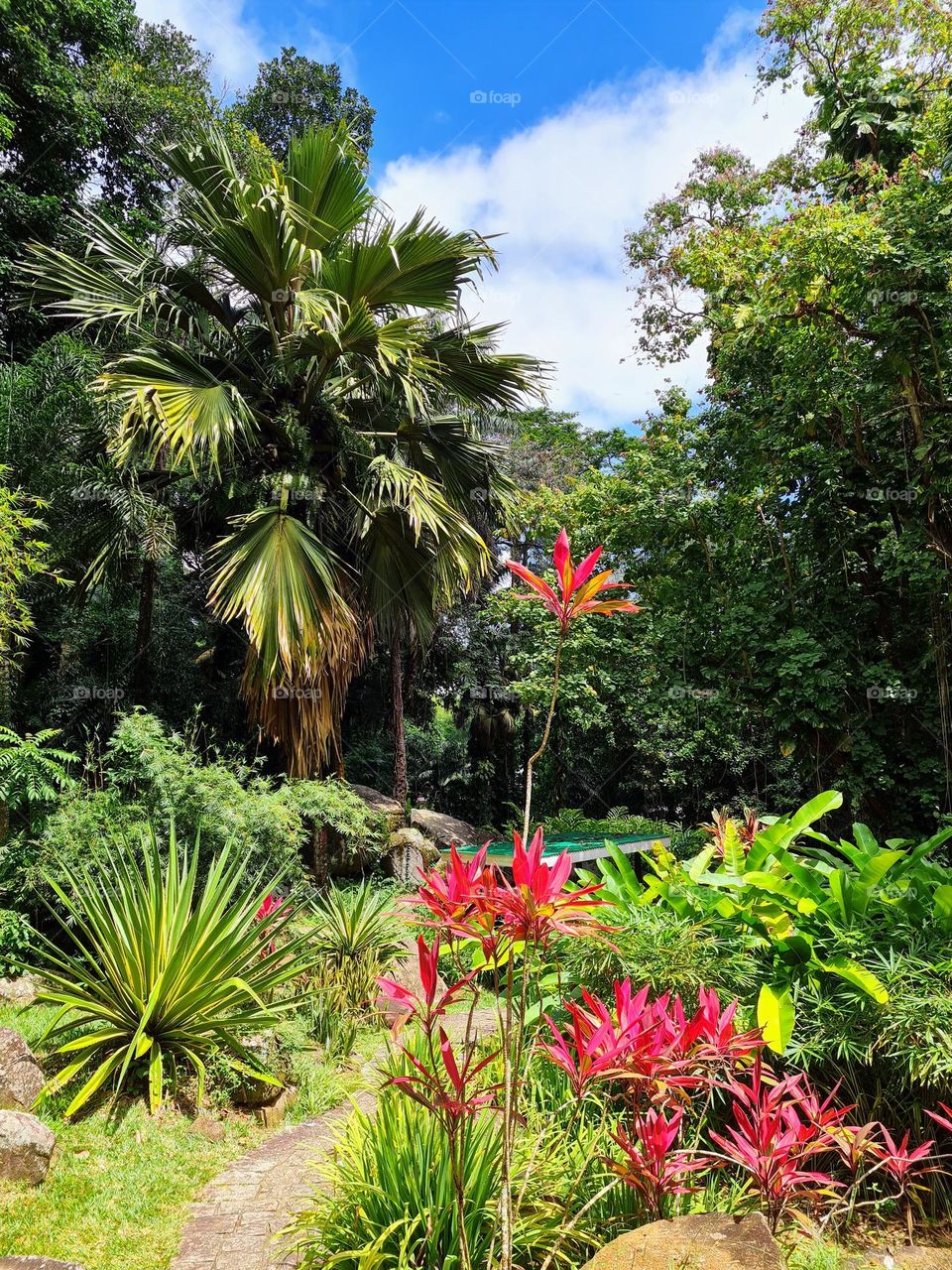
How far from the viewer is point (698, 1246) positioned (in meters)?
1.75

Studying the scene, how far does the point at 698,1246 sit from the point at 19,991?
4488mm

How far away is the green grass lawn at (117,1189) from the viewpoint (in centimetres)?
251

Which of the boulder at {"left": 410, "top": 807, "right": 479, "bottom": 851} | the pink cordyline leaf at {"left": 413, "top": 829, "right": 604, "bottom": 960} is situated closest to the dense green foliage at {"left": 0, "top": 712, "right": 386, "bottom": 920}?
the pink cordyline leaf at {"left": 413, "top": 829, "right": 604, "bottom": 960}

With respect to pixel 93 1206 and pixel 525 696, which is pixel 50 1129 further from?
pixel 525 696

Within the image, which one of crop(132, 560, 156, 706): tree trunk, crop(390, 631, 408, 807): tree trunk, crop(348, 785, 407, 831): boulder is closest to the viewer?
crop(132, 560, 156, 706): tree trunk

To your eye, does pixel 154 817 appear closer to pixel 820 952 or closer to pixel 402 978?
pixel 402 978

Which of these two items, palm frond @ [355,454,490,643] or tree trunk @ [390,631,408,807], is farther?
tree trunk @ [390,631,408,807]

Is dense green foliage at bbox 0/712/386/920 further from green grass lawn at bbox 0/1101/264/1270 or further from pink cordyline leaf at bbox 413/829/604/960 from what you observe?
pink cordyline leaf at bbox 413/829/604/960

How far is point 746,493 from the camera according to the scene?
830 cm

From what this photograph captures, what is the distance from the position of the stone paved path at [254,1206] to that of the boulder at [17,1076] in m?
0.88

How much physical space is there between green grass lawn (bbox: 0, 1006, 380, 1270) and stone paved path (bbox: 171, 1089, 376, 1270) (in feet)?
0.20

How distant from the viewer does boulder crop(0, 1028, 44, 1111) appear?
3178 millimetres

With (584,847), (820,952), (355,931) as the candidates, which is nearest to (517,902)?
(820,952)

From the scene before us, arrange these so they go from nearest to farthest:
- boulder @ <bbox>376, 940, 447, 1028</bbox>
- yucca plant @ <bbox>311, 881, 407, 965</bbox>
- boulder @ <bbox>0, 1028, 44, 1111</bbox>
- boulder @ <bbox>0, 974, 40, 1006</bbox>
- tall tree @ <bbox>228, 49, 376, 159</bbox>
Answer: boulder @ <bbox>0, 1028, 44, 1111</bbox>
boulder @ <bbox>0, 974, 40, 1006</bbox>
boulder @ <bbox>376, 940, 447, 1028</bbox>
yucca plant @ <bbox>311, 881, 407, 965</bbox>
tall tree @ <bbox>228, 49, 376, 159</bbox>
